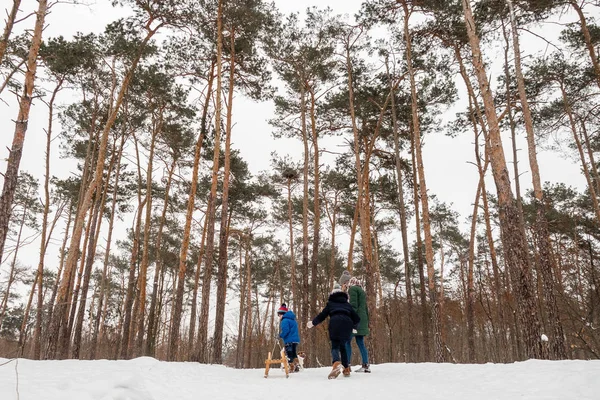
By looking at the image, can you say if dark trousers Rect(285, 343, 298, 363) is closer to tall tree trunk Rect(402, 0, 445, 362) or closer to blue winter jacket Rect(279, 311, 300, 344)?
blue winter jacket Rect(279, 311, 300, 344)

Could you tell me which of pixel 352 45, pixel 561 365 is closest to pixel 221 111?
pixel 352 45

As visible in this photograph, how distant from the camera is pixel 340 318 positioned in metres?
5.45

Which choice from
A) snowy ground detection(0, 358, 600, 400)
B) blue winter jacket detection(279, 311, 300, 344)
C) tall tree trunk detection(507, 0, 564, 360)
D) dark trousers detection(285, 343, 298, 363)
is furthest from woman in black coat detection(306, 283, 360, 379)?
Answer: tall tree trunk detection(507, 0, 564, 360)

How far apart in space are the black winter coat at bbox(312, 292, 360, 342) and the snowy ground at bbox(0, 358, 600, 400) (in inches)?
26.0

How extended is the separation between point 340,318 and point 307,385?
3.75 feet

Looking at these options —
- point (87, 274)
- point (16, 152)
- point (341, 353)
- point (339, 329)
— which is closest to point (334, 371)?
point (341, 353)

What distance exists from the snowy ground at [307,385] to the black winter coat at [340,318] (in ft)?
2.16

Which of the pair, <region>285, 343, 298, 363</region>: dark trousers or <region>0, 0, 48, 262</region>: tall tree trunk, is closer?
<region>0, 0, 48, 262</region>: tall tree trunk

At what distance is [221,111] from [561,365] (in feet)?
37.0

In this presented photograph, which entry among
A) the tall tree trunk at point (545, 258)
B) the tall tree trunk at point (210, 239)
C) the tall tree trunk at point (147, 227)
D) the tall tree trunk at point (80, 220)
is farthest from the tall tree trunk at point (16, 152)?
the tall tree trunk at point (545, 258)

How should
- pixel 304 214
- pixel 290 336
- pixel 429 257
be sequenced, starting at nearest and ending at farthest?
pixel 290 336 < pixel 429 257 < pixel 304 214

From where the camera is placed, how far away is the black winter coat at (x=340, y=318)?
5.38 m

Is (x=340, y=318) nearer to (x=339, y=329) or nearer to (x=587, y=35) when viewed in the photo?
(x=339, y=329)

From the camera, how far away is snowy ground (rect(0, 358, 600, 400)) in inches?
120
